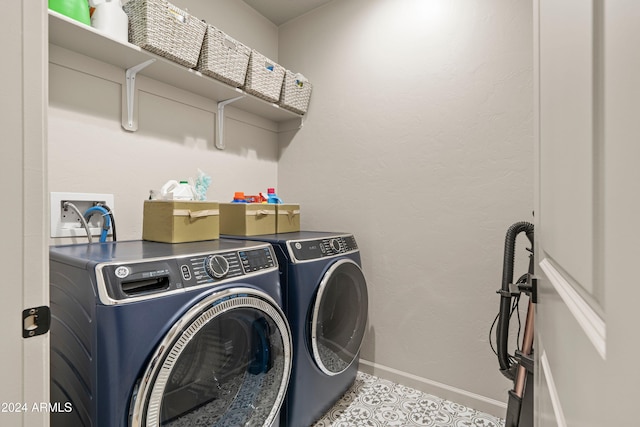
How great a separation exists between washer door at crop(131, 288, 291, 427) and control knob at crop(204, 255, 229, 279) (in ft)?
0.22

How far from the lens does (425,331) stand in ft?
5.91

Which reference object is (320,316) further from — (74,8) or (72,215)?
(74,8)

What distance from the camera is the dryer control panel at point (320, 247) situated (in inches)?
55.4

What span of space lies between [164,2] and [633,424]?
1.81 m

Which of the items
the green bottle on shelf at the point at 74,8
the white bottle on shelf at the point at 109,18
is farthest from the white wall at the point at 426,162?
the green bottle on shelf at the point at 74,8

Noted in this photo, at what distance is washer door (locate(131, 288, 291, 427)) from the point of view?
0.85 meters

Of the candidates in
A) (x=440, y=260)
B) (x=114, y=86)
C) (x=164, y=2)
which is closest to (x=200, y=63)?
(x=164, y=2)

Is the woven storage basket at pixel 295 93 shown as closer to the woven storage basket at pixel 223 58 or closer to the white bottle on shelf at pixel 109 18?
the woven storage basket at pixel 223 58

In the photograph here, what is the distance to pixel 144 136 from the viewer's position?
5.34 ft

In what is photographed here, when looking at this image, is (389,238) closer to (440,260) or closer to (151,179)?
(440,260)

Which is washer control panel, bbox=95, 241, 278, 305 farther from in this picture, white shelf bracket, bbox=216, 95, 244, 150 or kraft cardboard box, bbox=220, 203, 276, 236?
white shelf bracket, bbox=216, 95, 244, 150

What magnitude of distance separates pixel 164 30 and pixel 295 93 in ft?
2.95

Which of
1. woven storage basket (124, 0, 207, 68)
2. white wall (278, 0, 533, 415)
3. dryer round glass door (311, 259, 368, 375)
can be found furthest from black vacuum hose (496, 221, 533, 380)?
woven storage basket (124, 0, 207, 68)

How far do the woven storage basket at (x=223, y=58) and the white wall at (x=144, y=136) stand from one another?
0.96ft
